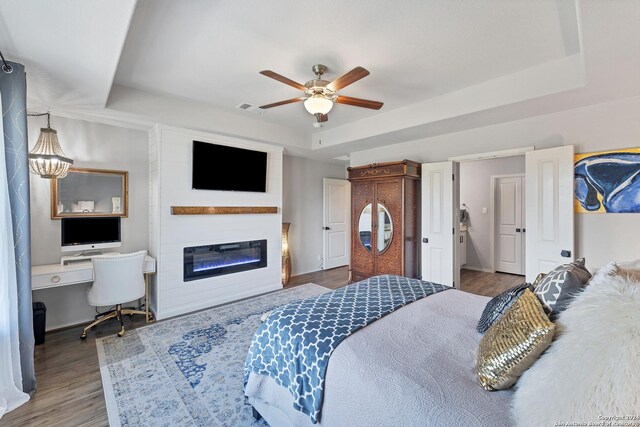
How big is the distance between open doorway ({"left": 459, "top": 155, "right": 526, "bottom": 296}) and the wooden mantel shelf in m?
3.75

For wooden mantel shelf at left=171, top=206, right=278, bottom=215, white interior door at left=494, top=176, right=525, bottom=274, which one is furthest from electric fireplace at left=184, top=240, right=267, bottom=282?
white interior door at left=494, top=176, right=525, bottom=274

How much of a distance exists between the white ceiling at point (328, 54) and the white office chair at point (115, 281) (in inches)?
64.5

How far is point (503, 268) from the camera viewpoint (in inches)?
216

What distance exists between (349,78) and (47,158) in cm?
293

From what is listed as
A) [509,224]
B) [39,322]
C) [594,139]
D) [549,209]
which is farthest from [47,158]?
[509,224]

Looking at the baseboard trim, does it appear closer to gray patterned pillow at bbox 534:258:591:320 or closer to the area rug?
the area rug

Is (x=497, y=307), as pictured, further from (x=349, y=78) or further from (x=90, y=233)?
(x=90, y=233)

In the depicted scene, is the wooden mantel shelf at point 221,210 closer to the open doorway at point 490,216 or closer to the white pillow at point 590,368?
the open doorway at point 490,216

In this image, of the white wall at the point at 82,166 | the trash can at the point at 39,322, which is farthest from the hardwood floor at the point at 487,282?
the trash can at the point at 39,322

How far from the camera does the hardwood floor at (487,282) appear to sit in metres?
4.41

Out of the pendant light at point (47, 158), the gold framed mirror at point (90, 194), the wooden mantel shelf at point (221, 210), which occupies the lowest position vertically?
the wooden mantel shelf at point (221, 210)

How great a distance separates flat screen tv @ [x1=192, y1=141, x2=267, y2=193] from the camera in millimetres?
3650

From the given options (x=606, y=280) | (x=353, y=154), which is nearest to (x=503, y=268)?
(x=353, y=154)

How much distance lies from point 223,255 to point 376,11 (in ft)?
11.2
